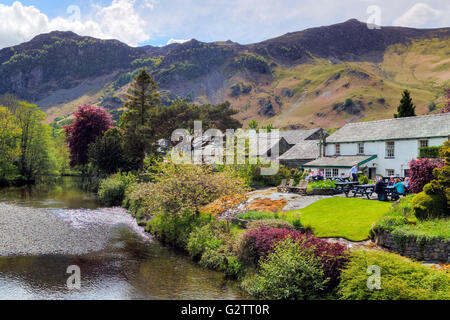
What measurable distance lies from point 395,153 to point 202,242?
89.1ft

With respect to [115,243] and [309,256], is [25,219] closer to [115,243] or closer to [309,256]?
[115,243]

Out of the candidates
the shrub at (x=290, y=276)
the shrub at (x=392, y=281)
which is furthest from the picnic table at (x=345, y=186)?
the shrub at (x=392, y=281)

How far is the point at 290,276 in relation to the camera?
11.9 m

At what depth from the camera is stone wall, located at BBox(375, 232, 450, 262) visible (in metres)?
12.5

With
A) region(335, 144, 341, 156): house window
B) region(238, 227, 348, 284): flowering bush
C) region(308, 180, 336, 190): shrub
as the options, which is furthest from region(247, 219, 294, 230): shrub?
region(335, 144, 341, 156): house window

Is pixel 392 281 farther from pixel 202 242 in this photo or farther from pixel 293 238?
pixel 202 242

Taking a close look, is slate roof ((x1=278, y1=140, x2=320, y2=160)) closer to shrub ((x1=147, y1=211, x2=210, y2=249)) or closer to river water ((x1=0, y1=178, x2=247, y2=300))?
shrub ((x1=147, y1=211, x2=210, y2=249))

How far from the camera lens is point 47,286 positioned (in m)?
13.5

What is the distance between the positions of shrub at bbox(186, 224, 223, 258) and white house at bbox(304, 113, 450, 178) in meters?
21.0

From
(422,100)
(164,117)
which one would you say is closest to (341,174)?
(164,117)

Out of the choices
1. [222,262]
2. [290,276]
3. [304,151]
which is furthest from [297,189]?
[304,151]

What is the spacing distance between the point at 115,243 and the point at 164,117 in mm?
36402

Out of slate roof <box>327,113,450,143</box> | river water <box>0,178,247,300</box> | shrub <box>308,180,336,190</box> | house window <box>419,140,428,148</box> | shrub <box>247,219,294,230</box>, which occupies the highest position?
slate roof <box>327,113,450,143</box>

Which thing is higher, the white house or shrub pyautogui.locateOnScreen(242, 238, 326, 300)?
the white house
